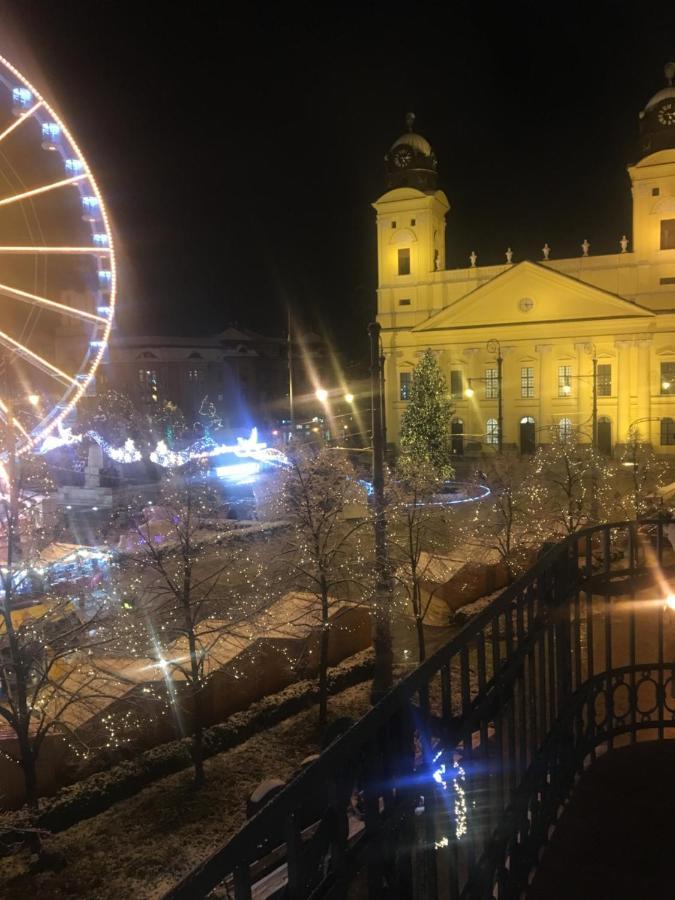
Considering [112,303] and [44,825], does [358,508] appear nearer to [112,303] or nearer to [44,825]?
[112,303]

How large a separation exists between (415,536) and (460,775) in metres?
13.0

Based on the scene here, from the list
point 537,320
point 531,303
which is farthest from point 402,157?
point 537,320

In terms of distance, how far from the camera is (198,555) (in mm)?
13766

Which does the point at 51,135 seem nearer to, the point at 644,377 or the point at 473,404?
the point at 473,404

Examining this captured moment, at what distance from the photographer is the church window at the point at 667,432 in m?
42.5

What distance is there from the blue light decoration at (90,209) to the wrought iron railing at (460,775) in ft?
48.8

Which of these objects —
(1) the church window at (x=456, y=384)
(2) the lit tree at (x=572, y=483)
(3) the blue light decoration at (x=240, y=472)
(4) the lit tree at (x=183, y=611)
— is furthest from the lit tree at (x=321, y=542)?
(1) the church window at (x=456, y=384)

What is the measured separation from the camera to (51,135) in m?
15.5

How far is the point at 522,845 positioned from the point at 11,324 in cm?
1450

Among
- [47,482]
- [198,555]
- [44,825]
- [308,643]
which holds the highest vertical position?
[47,482]

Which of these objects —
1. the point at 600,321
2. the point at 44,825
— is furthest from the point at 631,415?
the point at 44,825

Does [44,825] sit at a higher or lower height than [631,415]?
lower

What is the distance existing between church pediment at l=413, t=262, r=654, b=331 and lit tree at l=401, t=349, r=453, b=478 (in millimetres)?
4861

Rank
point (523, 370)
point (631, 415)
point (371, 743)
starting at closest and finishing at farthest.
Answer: point (371, 743)
point (631, 415)
point (523, 370)
